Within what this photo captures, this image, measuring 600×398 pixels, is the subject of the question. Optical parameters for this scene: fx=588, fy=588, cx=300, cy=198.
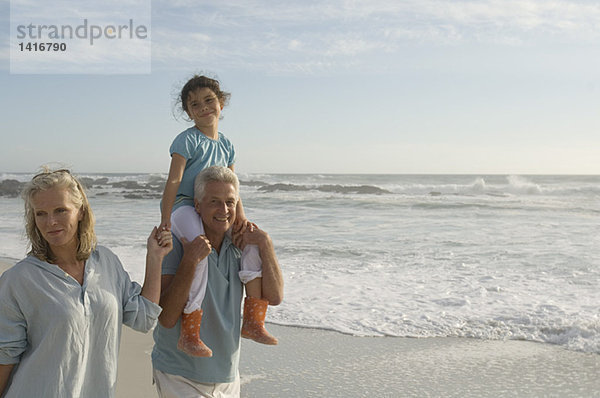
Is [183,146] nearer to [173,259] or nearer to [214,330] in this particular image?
[173,259]

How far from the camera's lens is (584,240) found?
11.6 metres

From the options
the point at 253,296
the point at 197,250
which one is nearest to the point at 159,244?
the point at 197,250

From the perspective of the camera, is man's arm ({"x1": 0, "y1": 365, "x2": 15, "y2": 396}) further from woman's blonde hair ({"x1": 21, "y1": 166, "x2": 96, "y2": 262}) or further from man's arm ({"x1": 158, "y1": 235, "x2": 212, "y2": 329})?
man's arm ({"x1": 158, "y1": 235, "x2": 212, "y2": 329})

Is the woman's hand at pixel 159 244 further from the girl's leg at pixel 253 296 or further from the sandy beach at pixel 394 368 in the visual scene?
the sandy beach at pixel 394 368

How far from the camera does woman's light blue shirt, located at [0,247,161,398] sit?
1699mm

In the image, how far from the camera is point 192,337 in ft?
7.31

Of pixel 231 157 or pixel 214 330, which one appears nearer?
pixel 214 330

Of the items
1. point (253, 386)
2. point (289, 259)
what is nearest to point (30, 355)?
point (253, 386)

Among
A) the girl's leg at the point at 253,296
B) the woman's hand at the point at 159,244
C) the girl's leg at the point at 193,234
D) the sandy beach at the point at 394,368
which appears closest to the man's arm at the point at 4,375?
the woman's hand at the point at 159,244

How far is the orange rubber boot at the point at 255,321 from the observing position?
8.21 ft

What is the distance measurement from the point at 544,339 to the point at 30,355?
15.5 feet

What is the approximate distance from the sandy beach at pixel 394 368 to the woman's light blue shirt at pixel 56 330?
7.06 feet

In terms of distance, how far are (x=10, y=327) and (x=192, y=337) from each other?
0.71 meters

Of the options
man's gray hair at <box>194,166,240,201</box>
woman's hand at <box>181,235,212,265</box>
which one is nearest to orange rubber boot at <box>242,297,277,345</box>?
woman's hand at <box>181,235,212,265</box>
